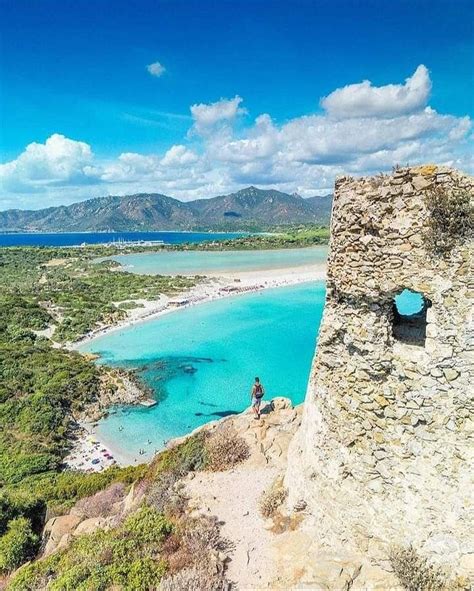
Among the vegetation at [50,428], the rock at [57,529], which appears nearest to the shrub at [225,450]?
the vegetation at [50,428]

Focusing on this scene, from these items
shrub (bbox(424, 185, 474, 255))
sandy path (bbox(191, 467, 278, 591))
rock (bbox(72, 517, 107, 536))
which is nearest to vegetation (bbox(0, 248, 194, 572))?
rock (bbox(72, 517, 107, 536))

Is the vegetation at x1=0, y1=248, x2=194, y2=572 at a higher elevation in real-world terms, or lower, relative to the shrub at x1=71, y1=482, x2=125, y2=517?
lower

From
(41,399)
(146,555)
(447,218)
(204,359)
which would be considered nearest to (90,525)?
(146,555)

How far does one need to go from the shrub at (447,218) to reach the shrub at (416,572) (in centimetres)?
514

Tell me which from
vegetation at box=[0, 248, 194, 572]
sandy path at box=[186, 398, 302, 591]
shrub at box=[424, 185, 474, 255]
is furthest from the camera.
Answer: vegetation at box=[0, 248, 194, 572]

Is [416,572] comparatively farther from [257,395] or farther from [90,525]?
[90,525]

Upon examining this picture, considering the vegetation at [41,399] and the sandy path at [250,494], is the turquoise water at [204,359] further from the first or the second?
the sandy path at [250,494]

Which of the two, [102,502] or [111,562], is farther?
[102,502]

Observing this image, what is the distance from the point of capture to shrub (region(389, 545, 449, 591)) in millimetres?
7016

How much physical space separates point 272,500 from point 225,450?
367 cm

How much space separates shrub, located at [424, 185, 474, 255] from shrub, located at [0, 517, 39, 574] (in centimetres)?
1279

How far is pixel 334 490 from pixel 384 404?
2139 millimetres

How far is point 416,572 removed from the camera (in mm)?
7086

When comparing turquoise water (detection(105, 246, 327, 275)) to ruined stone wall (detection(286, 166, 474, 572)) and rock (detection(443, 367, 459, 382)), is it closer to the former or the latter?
ruined stone wall (detection(286, 166, 474, 572))
